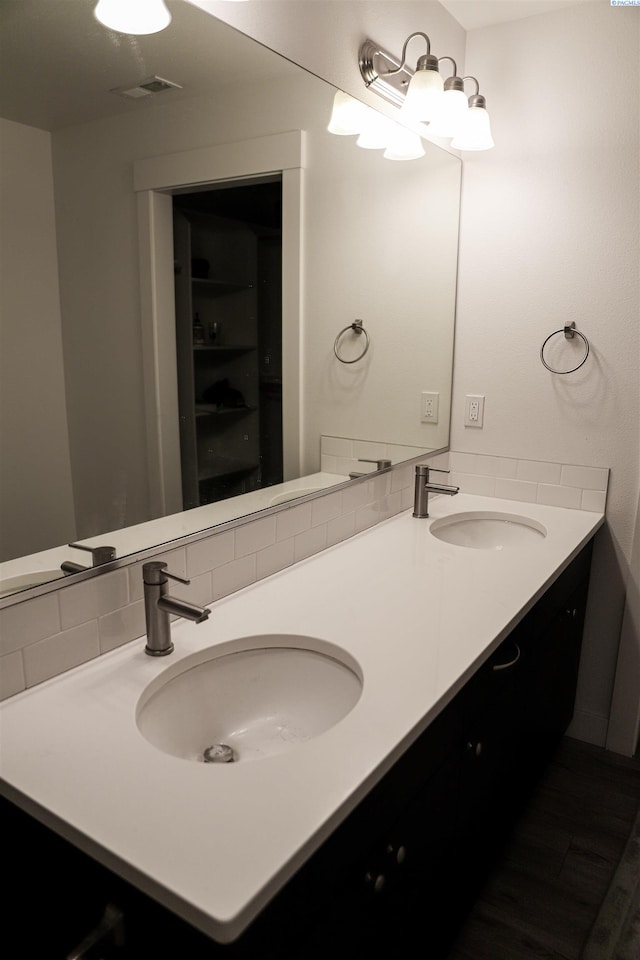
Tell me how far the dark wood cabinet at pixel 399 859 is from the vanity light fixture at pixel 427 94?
1.34 m

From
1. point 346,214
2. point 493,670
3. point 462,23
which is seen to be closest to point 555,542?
point 493,670

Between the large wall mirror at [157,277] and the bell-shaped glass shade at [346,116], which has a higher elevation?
the bell-shaped glass shade at [346,116]

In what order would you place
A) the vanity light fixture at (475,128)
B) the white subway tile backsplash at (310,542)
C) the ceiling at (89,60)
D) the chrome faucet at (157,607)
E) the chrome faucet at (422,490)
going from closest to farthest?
the ceiling at (89,60), the chrome faucet at (157,607), the white subway tile backsplash at (310,542), the vanity light fixture at (475,128), the chrome faucet at (422,490)

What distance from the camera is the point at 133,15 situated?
3.75 feet

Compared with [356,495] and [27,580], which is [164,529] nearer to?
[27,580]

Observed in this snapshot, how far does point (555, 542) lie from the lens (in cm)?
192

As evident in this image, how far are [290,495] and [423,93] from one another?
117 cm

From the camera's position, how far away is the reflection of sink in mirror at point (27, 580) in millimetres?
1050

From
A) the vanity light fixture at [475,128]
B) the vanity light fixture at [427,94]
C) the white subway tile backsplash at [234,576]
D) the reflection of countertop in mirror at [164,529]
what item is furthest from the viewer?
the vanity light fixture at [475,128]

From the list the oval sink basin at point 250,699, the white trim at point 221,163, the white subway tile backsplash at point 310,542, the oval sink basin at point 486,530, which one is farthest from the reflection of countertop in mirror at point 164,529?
the white trim at point 221,163

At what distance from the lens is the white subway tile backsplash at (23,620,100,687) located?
1.10 metres

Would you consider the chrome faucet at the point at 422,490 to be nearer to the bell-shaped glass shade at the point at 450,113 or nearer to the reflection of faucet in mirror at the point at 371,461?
the reflection of faucet in mirror at the point at 371,461

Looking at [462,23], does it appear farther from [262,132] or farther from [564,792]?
[564,792]

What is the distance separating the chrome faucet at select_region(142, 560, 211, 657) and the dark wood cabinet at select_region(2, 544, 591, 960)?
0.35 meters
